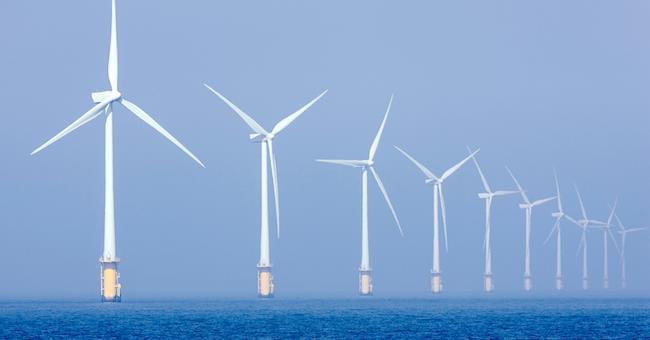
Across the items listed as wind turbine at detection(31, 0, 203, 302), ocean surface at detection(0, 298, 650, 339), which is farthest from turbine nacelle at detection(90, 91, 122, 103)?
ocean surface at detection(0, 298, 650, 339)

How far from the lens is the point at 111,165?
495 feet

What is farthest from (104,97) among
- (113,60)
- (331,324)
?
(331,324)

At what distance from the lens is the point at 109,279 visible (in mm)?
157625

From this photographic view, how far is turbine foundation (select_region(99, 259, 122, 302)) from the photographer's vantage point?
155 meters

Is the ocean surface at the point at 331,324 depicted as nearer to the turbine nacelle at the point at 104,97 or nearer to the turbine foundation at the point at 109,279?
the turbine foundation at the point at 109,279

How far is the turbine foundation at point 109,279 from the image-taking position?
155375mm

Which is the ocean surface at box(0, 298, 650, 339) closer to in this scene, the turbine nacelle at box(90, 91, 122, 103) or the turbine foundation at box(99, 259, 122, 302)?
the turbine foundation at box(99, 259, 122, 302)

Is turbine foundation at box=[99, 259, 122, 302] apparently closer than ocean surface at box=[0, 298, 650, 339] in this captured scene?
No

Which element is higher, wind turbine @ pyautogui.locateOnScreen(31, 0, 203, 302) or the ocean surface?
wind turbine @ pyautogui.locateOnScreen(31, 0, 203, 302)

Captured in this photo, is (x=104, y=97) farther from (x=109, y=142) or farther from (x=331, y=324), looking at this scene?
(x=331, y=324)

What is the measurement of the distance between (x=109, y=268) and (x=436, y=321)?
34514 millimetres

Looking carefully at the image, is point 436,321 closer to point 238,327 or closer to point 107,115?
point 238,327

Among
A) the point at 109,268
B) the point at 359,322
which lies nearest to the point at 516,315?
the point at 359,322

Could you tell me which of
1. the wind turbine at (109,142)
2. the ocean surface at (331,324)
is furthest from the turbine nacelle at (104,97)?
the ocean surface at (331,324)
